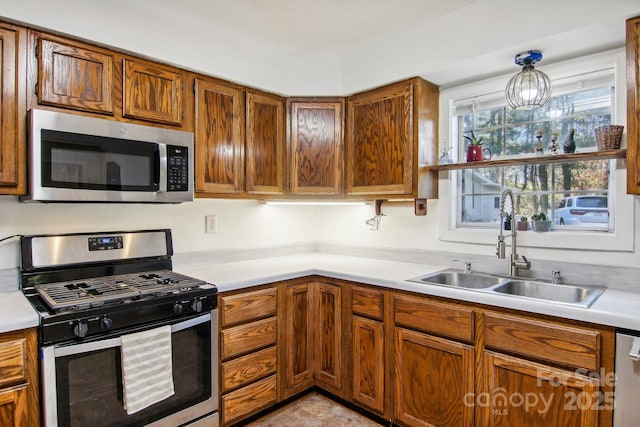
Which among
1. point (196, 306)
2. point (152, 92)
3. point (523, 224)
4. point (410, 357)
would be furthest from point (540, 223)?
point (152, 92)

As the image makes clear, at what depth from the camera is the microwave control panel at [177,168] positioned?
209 centimetres

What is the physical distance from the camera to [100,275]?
82.7 inches

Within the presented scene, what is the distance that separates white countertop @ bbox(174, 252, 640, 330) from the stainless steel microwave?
0.57m

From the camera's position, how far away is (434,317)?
1.92m

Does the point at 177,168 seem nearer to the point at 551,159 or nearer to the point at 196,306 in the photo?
the point at 196,306

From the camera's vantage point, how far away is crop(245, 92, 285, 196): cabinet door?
99.4 inches

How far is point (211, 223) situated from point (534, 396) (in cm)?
209

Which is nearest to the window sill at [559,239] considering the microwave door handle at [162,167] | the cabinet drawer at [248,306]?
the cabinet drawer at [248,306]

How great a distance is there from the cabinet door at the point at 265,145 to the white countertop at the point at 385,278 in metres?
0.54

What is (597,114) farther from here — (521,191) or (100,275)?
(100,275)

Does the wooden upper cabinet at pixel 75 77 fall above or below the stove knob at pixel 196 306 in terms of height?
above

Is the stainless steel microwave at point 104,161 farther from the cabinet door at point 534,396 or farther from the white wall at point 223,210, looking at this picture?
the cabinet door at point 534,396

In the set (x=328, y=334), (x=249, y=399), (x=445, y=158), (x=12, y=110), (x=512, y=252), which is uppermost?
(x=12, y=110)

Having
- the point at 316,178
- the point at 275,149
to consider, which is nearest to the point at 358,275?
the point at 316,178
